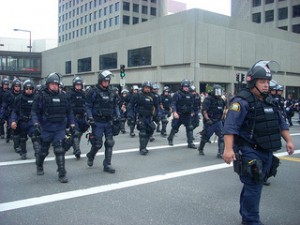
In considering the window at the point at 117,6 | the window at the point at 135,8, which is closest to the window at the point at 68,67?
the window at the point at 117,6

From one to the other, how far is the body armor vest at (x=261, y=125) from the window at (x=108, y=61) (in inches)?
1559

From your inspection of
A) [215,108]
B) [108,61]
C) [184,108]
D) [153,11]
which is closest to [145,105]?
[184,108]

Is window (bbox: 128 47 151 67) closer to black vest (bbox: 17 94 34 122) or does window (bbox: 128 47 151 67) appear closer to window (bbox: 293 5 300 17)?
black vest (bbox: 17 94 34 122)

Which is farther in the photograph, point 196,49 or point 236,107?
point 196,49

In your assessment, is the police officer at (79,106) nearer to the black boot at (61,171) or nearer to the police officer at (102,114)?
the police officer at (102,114)

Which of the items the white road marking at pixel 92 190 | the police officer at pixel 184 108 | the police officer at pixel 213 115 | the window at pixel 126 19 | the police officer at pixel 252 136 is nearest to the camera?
the police officer at pixel 252 136

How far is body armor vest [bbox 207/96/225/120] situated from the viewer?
866 cm

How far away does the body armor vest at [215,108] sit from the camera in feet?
28.4

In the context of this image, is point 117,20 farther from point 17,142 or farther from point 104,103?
point 104,103

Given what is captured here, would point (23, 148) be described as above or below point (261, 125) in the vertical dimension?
below

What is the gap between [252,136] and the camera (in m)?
3.81

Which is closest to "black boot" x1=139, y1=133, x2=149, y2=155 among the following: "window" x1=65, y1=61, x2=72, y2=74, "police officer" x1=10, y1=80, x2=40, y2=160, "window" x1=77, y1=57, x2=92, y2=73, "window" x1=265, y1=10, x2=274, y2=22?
"police officer" x1=10, y1=80, x2=40, y2=160

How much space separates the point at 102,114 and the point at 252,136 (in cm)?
376

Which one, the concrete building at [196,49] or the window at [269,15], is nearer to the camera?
the concrete building at [196,49]
